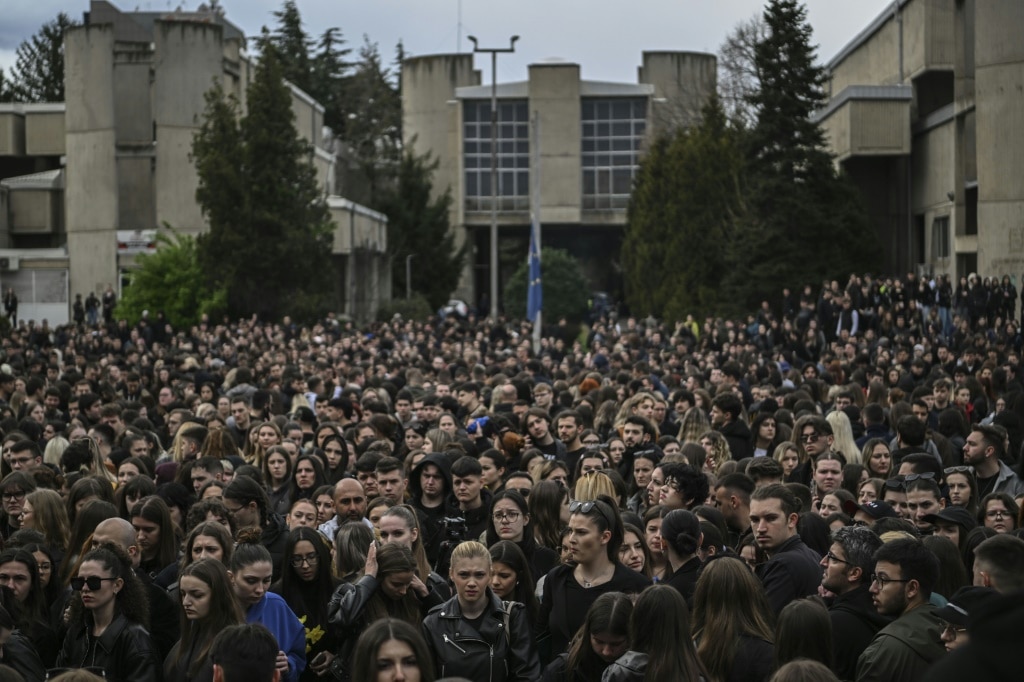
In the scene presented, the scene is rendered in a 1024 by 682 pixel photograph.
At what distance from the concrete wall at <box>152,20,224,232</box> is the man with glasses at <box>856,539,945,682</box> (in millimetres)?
51951

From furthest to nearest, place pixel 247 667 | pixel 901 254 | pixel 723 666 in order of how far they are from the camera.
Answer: pixel 901 254
pixel 723 666
pixel 247 667

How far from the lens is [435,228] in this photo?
79.7m

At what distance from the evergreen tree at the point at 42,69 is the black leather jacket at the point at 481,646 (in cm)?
9294

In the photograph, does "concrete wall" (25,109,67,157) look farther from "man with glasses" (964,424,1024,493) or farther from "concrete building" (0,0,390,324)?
"man with glasses" (964,424,1024,493)

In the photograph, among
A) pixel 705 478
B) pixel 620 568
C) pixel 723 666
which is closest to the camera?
pixel 723 666

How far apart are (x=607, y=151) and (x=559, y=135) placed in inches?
127

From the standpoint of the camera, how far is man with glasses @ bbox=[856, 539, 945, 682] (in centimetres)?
596

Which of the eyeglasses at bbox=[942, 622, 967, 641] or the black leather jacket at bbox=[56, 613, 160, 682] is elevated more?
the eyeglasses at bbox=[942, 622, 967, 641]

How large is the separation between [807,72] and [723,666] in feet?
132

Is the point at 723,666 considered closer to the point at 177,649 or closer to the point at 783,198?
the point at 177,649

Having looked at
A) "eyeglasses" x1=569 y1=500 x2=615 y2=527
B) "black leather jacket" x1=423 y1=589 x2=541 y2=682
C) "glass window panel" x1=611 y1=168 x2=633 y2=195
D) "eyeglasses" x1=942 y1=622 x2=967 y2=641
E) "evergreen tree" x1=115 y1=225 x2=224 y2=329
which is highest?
"glass window panel" x1=611 y1=168 x2=633 y2=195

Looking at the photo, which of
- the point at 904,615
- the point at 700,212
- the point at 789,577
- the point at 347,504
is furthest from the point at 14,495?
the point at 700,212

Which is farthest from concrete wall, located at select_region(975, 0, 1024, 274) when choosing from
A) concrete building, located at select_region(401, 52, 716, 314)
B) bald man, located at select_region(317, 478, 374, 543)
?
concrete building, located at select_region(401, 52, 716, 314)

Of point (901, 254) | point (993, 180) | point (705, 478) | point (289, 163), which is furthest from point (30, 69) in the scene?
point (705, 478)
